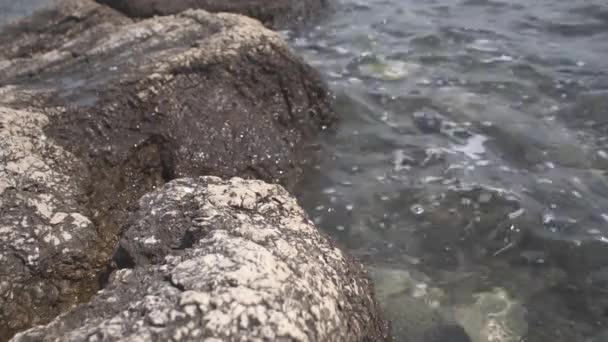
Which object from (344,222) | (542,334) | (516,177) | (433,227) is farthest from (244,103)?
(542,334)

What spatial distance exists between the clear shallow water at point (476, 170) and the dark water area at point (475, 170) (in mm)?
12

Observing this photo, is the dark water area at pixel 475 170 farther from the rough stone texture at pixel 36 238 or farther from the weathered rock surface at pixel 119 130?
the rough stone texture at pixel 36 238

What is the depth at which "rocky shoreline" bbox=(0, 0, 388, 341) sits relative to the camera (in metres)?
2.25

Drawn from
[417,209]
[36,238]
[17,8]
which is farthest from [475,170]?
[17,8]

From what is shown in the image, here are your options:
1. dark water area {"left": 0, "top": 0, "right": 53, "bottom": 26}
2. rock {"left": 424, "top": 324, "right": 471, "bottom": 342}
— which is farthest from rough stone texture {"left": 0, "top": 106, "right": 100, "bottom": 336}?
dark water area {"left": 0, "top": 0, "right": 53, "bottom": 26}

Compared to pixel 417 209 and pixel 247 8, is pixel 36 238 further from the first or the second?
pixel 247 8

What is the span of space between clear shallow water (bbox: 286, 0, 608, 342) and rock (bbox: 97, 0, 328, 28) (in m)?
0.47

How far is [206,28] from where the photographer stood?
5.03 meters

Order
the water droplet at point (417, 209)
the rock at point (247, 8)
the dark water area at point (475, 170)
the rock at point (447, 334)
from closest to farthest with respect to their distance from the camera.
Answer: the rock at point (447, 334)
the dark water area at point (475, 170)
the water droplet at point (417, 209)
the rock at point (247, 8)

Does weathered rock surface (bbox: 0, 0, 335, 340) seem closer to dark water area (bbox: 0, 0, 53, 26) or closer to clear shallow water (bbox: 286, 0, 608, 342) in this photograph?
clear shallow water (bbox: 286, 0, 608, 342)

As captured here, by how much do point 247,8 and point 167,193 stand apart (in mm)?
5253

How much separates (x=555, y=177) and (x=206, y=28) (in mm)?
3076

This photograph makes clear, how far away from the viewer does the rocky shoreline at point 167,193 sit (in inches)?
88.4

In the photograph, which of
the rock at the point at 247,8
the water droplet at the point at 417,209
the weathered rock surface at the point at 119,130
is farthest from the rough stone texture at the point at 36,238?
the rock at the point at 247,8
